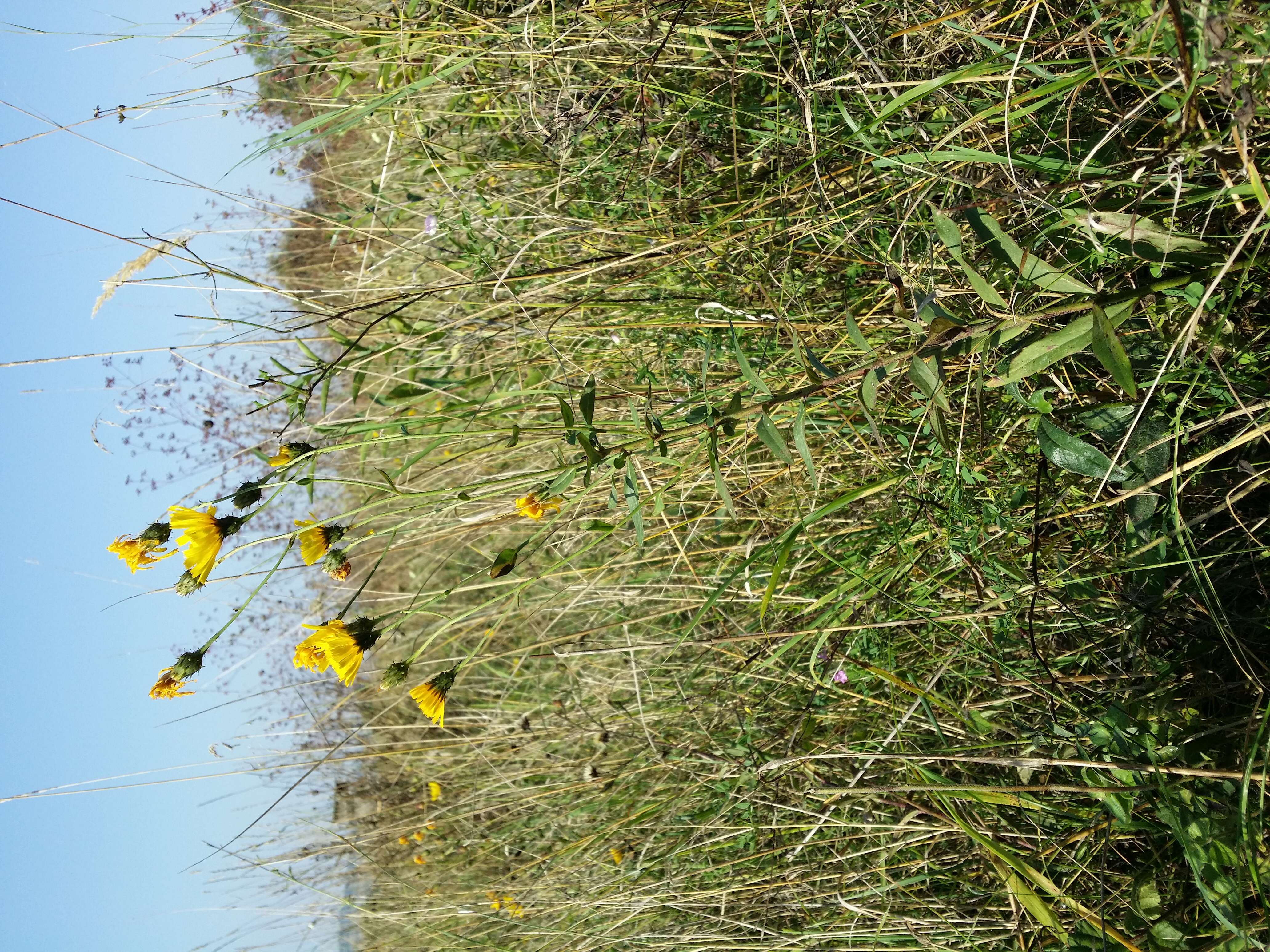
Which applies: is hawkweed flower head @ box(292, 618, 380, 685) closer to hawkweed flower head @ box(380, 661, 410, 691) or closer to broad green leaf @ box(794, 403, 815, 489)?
hawkweed flower head @ box(380, 661, 410, 691)

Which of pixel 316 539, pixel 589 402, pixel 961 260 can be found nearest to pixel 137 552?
pixel 316 539

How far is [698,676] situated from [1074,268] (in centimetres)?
120

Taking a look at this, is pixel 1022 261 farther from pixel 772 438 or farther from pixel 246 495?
pixel 246 495

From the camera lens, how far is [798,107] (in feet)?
4.91

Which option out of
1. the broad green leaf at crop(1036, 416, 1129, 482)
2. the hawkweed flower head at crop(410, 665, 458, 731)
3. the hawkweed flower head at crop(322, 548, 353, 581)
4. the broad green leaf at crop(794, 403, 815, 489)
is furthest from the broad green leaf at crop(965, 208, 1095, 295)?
the hawkweed flower head at crop(322, 548, 353, 581)

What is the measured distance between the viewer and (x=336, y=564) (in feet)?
4.46

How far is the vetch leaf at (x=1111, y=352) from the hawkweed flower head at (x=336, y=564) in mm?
1206

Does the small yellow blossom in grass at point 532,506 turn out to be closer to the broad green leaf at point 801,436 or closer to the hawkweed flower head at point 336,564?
the hawkweed flower head at point 336,564

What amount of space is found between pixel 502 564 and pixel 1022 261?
0.92 m

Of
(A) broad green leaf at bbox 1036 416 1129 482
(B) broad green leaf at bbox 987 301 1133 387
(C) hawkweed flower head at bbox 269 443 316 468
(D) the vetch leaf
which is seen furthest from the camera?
(C) hawkweed flower head at bbox 269 443 316 468

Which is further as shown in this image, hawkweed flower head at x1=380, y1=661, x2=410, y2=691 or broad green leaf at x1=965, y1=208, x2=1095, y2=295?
hawkweed flower head at x1=380, y1=661, x2=410, y2=691

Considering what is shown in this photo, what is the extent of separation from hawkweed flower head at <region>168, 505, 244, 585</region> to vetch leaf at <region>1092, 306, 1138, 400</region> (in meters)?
1.28

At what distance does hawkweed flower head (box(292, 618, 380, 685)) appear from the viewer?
116 cm

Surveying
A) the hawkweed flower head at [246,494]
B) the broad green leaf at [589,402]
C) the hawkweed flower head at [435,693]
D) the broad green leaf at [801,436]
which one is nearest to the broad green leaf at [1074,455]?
the broad green leaf at [801,436]
